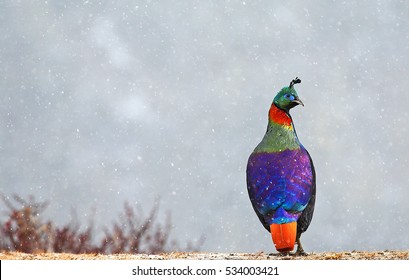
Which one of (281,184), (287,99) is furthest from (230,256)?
(287,99)

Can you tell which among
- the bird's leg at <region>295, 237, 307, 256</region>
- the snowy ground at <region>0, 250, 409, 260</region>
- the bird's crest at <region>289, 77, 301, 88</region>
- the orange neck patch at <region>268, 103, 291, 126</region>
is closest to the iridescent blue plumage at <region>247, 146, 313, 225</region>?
the orange neck patch at <region>268, 103, 291, 126</region>

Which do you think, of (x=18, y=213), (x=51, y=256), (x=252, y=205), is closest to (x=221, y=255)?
(x=252, y=205)

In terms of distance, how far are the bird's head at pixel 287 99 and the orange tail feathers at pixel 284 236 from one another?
150 cm

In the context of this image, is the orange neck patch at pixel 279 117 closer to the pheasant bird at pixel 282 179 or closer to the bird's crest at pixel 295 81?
the pheasant bird at pixel 282 179

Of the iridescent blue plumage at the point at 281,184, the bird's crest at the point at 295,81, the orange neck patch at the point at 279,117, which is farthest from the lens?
the bird's crest at the point at 295,81

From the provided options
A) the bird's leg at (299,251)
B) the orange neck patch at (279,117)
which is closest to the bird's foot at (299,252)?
the bird's leg at (299,251)

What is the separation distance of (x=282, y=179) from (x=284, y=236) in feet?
2.24

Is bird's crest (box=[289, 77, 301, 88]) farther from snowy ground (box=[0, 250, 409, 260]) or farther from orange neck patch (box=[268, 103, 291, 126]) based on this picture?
snowy ground (box=[0, 250, 409, 260])

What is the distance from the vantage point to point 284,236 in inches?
276

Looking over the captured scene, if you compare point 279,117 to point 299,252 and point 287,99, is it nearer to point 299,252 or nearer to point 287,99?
point 287,99

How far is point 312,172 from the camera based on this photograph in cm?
742

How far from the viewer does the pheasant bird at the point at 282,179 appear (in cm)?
709

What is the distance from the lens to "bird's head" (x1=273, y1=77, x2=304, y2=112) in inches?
296
